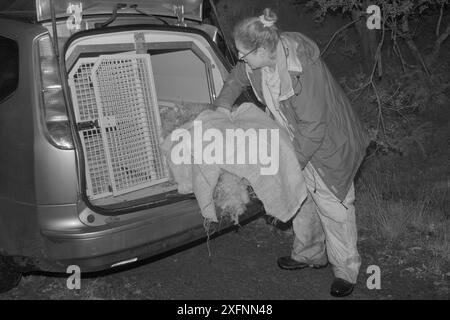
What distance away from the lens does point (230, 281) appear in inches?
159

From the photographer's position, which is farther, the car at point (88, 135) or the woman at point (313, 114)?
the woman at point (313, 114)

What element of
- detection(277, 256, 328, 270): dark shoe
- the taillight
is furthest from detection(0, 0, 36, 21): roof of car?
detection(277, 256, 328, 270): dark shoe

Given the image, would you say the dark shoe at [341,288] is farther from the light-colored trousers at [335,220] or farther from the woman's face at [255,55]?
the woman's face at [255,55]

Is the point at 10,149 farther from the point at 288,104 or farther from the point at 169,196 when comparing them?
the point at 288,104

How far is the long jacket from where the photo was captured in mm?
3334

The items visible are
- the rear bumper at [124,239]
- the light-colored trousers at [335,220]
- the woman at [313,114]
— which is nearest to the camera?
the rear bumper at [124,239]

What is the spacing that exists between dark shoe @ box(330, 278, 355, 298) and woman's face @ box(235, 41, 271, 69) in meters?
1.63

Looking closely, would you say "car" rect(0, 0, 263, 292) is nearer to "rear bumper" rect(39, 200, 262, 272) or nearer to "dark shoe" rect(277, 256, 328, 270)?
"rear bumper" rect(39, 200, 262, 272)

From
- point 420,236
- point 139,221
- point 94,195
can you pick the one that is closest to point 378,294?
point 420,236

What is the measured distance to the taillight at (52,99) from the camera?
322 cm

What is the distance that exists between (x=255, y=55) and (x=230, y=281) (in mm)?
1722

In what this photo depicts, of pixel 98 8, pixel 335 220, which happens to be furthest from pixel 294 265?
pixel 98 8

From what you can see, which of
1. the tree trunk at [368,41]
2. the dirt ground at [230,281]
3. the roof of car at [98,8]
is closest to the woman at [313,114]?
the dirt ground at [230,281]

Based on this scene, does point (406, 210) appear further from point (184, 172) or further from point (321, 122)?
point (184, 172)
